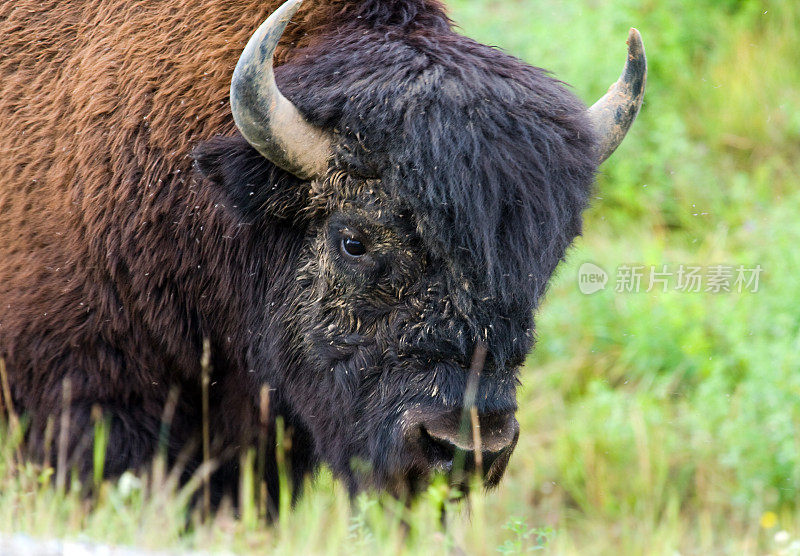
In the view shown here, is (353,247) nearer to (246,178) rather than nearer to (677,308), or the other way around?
(246,178)

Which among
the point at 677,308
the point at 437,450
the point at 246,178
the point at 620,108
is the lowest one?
the point at 677,308

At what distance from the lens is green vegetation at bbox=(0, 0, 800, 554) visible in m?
5.57

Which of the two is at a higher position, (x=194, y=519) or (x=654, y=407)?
(x=194, y=519)

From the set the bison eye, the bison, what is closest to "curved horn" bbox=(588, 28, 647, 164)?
the bison

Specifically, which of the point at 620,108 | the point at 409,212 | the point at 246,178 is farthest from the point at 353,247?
the point at 620,108

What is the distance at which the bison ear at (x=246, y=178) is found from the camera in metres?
3.45

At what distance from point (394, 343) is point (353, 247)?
0.37 metres

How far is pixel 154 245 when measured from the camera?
12.1 feet

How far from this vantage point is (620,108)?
3828mm

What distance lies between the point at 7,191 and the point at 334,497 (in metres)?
2.02

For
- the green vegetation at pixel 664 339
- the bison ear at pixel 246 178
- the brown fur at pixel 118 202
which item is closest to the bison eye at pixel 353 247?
the bison ear at pixel 246 178

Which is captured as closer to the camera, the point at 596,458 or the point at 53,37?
the point at 53,37


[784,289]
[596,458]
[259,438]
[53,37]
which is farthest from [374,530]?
[784,289]

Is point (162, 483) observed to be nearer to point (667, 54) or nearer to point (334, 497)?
point (334, 497)
